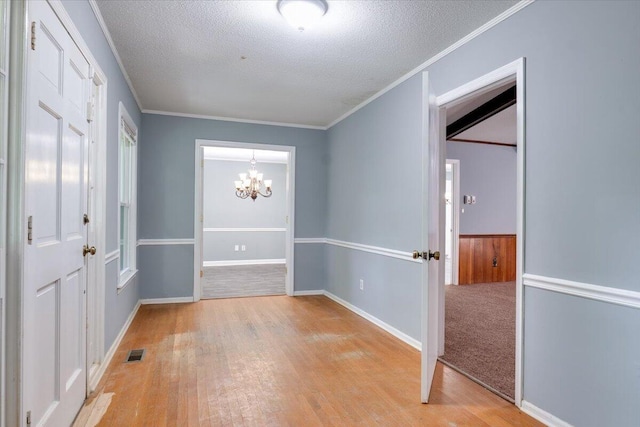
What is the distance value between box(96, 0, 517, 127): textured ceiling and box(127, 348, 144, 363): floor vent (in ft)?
7.95

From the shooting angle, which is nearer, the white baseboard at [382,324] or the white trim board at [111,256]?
the white trim board at [111,256]

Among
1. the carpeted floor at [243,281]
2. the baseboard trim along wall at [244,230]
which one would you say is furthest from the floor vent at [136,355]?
the baseboard trim along wall at [244,230]

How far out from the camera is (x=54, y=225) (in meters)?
1.66

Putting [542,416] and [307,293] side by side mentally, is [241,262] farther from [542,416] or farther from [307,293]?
[542,416]

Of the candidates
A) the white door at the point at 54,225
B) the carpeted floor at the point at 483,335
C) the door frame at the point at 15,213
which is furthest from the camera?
the carpeted floor at the point at 483,335

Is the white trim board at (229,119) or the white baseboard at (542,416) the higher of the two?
the white trim board at (229,119)

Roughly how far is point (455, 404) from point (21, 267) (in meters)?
2.32

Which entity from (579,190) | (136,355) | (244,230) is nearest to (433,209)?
(579,190)

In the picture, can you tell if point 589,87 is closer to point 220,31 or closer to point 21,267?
point 220,31

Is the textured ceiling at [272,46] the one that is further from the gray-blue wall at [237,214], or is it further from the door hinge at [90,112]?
the gray-blue wall at [237,214]

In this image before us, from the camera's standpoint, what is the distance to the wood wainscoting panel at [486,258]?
6066 millimetres

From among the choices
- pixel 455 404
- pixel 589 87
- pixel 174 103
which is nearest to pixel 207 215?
pixel 174 103

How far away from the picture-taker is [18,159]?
4.25 feet

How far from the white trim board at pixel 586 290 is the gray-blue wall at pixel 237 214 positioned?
19.7 ft
